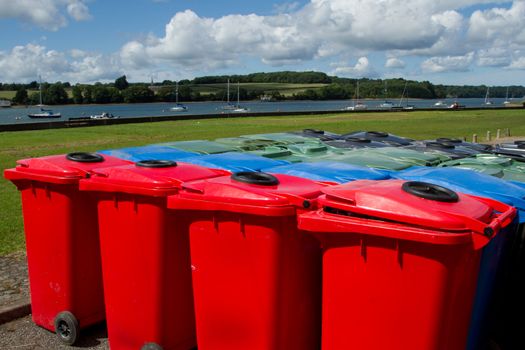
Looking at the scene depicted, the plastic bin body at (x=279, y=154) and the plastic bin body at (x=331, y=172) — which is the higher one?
the plastic bin body at (x=331, y=172)

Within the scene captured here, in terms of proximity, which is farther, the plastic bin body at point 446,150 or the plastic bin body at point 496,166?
the plastic bin body at point 446,150

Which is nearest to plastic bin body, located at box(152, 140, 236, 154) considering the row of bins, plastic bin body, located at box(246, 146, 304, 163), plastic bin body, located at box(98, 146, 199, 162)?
plastic bin body, located at box(98, 146, 199, 162)

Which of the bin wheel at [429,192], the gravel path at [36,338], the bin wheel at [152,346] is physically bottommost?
the gravel path at [36,338]

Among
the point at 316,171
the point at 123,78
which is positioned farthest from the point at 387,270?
the point at 123,78

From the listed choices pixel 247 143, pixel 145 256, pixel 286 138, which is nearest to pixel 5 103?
pixel 286 138

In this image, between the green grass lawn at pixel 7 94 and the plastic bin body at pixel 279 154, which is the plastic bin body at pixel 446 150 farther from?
the green grass lawn at pixel 7 94

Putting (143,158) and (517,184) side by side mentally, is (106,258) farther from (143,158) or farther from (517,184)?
(517,184)

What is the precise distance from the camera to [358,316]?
2.87 m

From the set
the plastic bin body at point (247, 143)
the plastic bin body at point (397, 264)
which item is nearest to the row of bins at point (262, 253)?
the plastic bin body at point (397, 264)

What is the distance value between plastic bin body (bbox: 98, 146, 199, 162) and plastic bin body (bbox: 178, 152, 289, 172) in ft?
1.12

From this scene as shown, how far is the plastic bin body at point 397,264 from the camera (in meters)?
2.59

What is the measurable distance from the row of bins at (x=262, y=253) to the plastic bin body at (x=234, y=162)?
0.05 m

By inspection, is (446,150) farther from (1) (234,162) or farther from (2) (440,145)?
(1) (234,162)

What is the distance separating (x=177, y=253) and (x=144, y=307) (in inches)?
19.7
